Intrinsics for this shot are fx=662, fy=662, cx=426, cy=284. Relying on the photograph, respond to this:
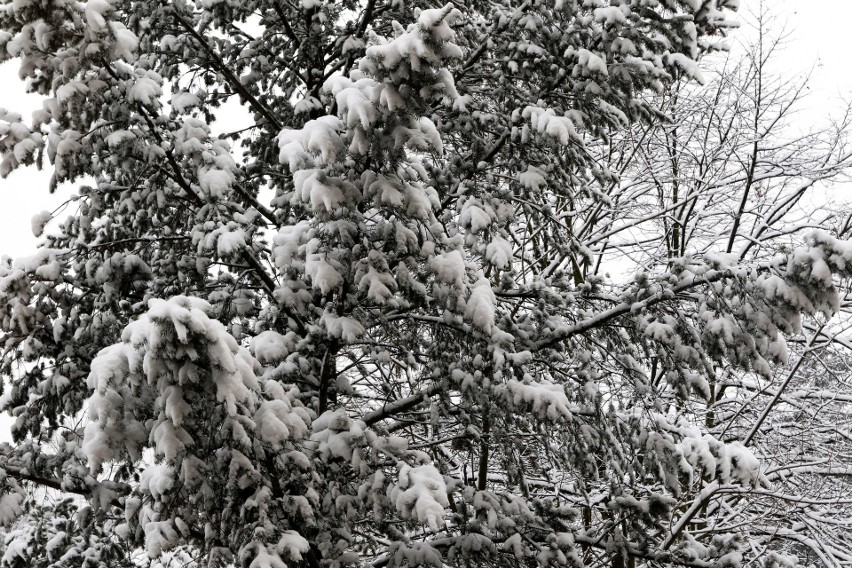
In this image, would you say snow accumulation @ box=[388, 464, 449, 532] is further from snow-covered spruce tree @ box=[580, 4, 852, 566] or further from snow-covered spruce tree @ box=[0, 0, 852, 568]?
snow-covered spruce tree @ box=[580, 4, 852, 566]

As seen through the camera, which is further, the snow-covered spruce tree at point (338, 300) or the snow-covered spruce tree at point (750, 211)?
the snow-covered spruce tree at point (750, 211)

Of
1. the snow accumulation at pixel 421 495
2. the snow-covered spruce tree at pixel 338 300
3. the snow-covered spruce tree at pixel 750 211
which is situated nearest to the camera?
the snow-covered spruce tree at pixel 338 300

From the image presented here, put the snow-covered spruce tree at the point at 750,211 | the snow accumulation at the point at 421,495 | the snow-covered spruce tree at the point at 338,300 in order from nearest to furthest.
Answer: the snow-covered spruce tree at the point at 338,300
the snow accumulation at the point at 421,495
the snow-covered spruce tree at the point at 750,211

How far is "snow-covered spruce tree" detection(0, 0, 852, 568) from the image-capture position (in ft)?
9.90

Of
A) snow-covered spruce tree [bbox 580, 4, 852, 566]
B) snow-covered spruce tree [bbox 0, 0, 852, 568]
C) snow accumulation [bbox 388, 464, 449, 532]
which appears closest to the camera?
snow-covered spruce tree [bbox 0, 0, 852, 568]

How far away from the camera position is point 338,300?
13.5 ft

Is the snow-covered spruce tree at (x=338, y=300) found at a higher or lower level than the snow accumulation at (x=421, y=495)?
higher

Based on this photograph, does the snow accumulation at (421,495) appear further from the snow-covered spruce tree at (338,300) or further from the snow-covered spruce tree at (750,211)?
the snow-covered spruce tree at (750,211)

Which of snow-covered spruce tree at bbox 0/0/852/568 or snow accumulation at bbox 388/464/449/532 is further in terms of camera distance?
snow accumulation at bbox 388/464/449/532

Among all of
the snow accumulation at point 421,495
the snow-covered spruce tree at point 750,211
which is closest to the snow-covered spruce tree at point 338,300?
the snow accumulation at point 421,495

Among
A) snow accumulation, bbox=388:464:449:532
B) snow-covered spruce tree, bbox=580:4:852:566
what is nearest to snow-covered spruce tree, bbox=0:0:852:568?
snow accumulation, bbox=388:464:449:532

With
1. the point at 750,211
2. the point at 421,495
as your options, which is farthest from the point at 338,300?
the point at 750,211

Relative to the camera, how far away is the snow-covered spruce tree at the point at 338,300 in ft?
9.90

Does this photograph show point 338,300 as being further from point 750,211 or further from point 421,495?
point 750,211
